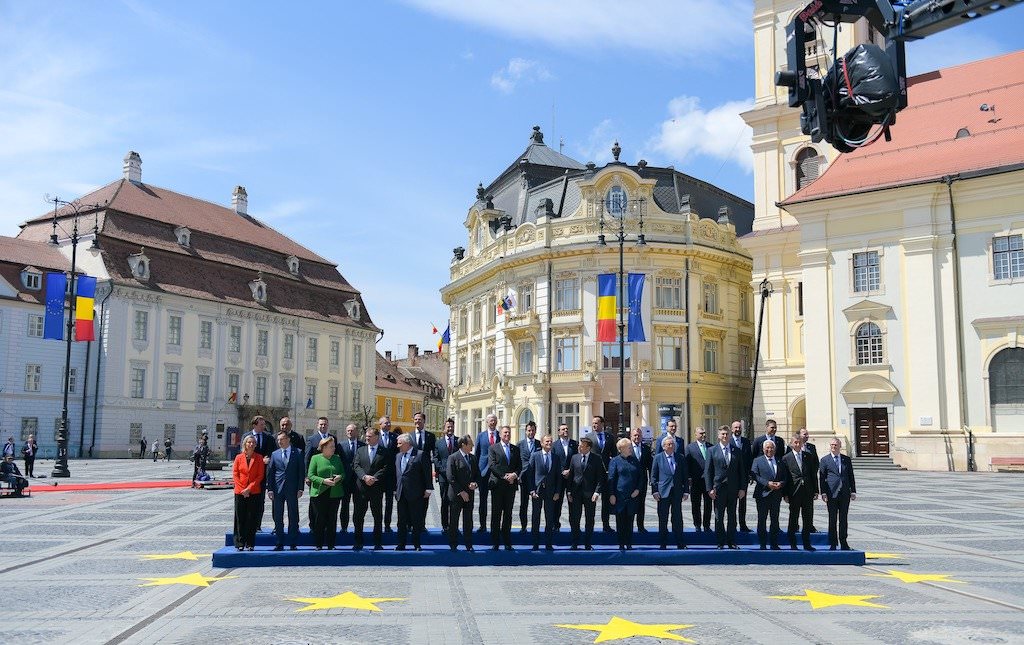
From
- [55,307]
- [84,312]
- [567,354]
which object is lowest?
[567,354]

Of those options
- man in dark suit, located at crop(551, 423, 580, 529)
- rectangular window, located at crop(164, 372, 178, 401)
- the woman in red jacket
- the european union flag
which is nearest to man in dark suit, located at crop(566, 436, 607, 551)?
man in dark suit, located at crop(551, 423, 580, 529)

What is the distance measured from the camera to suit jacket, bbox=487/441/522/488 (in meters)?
13.7

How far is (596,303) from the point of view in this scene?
163 ft

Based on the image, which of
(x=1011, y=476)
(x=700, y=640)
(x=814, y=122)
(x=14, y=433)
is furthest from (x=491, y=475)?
(x=14, y=433)

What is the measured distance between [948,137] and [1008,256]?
6141mm

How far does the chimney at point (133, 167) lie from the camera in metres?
61.8

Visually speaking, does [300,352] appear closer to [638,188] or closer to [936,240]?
[638,188]

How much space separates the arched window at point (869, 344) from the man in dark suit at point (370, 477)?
98.7 ft

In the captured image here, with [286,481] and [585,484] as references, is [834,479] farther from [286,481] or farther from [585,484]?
[286,481]

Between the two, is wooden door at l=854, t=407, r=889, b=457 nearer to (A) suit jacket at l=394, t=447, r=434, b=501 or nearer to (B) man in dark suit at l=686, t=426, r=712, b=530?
(B) man in dark suit at l=686, t=426, r=712, b=530

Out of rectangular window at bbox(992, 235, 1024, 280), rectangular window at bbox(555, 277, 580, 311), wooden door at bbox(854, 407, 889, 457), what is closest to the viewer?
rectangular window at bbox(992, 235, 1024, 280)

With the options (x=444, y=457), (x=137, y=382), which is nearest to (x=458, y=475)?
(x=444, y=457)

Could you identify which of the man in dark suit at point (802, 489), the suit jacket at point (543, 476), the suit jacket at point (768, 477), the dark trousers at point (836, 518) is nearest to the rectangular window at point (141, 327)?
the suit jacket at point (543, 476)

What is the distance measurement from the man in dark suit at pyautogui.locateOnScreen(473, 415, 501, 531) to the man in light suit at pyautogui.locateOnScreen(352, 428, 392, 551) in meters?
1.43
